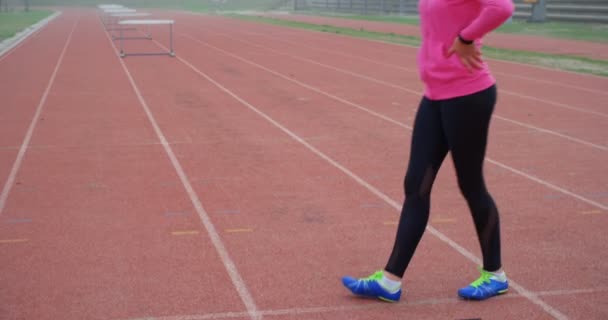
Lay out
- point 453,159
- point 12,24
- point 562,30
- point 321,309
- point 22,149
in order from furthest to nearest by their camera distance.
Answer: point 12,24, point 562,30, point 22,149, point 321,309, point 453,159

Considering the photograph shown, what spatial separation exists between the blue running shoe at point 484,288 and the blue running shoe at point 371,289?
35 centimetres

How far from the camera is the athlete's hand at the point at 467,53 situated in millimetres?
3637

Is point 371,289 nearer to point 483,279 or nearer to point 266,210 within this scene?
point 483,279

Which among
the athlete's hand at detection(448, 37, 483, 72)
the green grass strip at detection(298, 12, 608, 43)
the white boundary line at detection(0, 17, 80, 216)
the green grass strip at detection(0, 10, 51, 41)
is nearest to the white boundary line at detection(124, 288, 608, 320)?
the athlete's hand at detection(448, 37, 483, 72)

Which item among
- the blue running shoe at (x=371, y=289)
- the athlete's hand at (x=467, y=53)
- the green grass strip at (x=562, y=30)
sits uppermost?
the athlete's hand at (x=467, y=53)

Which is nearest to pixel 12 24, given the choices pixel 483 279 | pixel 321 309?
pixel 321 309

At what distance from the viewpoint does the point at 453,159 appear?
12.9 feet

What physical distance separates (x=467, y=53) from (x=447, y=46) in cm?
13

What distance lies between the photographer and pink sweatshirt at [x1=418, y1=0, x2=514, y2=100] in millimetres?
3664

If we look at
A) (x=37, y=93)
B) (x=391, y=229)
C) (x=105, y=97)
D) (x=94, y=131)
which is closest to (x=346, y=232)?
(x=391, y=229)

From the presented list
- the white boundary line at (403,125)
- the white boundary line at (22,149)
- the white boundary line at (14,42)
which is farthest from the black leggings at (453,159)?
the white boundary line at (14,42)

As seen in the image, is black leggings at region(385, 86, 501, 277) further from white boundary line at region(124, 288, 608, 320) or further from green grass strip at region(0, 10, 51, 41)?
green grass strip at region(0, 10, 51, 41)

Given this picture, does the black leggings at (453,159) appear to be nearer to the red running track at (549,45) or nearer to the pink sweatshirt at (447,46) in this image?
the pink sweatshirt at (447,46)

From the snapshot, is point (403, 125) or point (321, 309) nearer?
point (321, 309)
